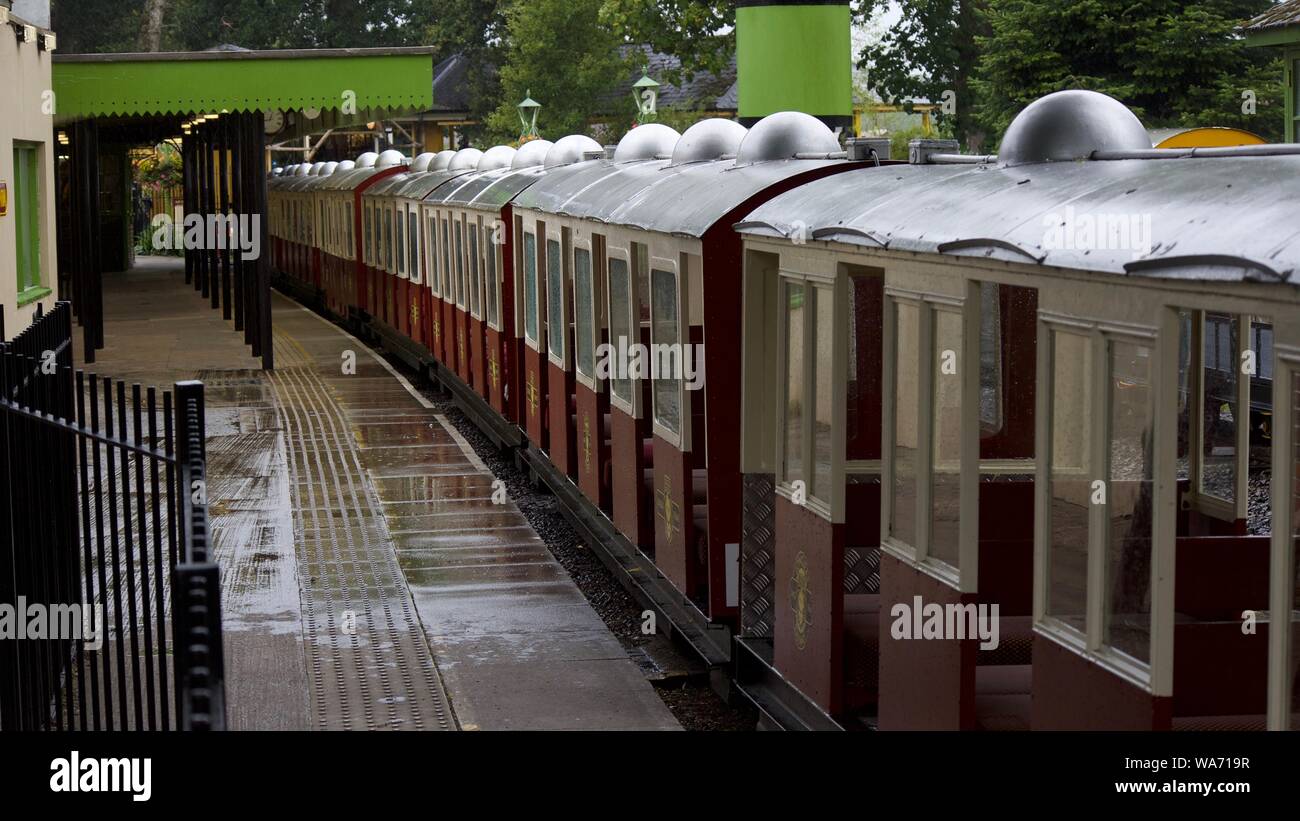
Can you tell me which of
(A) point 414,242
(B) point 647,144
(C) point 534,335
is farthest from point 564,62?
(B) point 647,144

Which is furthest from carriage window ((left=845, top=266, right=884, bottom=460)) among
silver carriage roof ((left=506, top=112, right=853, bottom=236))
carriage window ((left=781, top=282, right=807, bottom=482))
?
silver carriage roof ((left=506, top=112, right=853, bottom=236))

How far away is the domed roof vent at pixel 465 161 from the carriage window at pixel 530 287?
825 centimetres

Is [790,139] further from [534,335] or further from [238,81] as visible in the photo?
[238,81]

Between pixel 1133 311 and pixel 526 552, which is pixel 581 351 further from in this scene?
pixel 1133 311

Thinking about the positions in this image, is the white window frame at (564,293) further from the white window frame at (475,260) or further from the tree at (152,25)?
the tree at (152,25)

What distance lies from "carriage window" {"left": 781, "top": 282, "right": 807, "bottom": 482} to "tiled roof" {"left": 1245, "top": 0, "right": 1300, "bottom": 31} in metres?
17.4

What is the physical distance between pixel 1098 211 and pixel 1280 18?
20.1 meters

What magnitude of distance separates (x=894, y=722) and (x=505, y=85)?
51822 mm

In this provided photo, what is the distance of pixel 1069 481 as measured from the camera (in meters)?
4.78

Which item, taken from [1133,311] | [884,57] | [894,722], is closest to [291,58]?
[894,722]

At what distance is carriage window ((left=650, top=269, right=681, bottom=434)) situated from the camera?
348 inches

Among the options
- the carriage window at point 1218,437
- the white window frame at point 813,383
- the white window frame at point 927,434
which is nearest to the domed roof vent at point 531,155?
the white window frame at point 813,383

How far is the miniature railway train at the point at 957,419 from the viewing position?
431 centimetres

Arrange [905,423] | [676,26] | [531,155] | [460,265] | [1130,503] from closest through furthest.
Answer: [1130,503], [905,423], [531,155], [460,265], [676,26]
